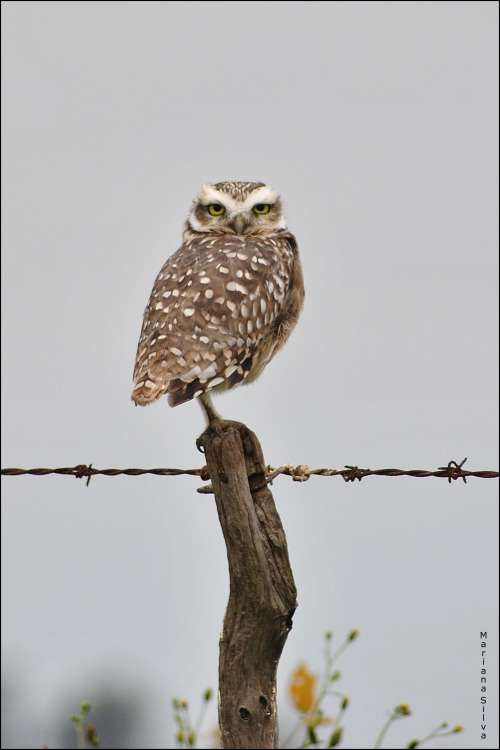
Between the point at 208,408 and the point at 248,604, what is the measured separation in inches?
79.4

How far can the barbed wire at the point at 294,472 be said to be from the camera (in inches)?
198

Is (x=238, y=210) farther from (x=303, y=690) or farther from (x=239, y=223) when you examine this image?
(x=303, y=690)

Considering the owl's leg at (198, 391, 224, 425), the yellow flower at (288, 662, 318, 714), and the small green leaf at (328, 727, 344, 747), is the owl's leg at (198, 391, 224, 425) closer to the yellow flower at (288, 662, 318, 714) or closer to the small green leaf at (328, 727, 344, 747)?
the yellow flower at (288, 662, 318, 714)

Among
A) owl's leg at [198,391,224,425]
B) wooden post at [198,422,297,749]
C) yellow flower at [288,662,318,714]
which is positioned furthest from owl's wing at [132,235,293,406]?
yellow flower at [288,662,318,714]

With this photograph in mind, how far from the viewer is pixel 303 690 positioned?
467 cm

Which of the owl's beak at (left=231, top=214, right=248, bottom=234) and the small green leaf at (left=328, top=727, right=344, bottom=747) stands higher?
the owl's beak at (left=231, top=214, right=248, bottom=234)

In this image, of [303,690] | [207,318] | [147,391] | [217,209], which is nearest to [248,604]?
[303,690]

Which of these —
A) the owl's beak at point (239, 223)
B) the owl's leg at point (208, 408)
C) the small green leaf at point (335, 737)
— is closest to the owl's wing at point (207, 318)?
the owl's leg at point (208, 408)

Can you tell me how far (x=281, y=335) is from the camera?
22.0 feet

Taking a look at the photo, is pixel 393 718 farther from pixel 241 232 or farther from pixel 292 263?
pixel 241 232

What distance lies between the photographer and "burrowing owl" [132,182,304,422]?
228 inches

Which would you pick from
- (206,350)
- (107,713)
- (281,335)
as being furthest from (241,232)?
(107,713)

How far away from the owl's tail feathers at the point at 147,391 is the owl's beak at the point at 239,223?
6.76 feet

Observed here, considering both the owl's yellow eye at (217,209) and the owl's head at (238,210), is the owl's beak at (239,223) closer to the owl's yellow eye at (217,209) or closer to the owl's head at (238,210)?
the owl's head at (238,210)
